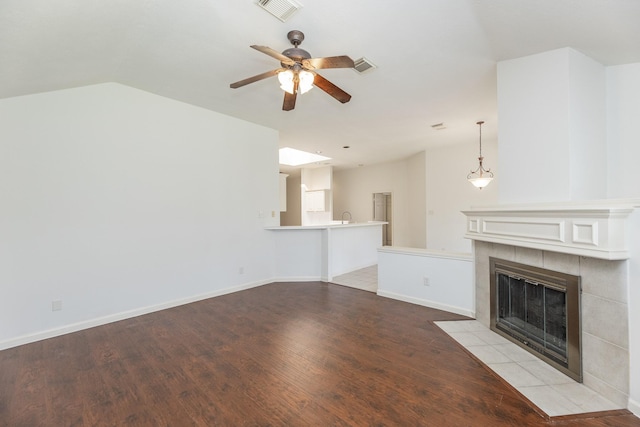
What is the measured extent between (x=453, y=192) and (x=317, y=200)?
4337mm

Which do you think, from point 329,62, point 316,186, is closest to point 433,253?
point 329,62

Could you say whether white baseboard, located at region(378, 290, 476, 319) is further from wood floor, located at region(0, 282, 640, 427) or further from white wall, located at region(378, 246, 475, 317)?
wood floor, located at region(0, 282, 640, 427)

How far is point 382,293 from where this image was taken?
4184 mm

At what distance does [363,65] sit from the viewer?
289 centimetres

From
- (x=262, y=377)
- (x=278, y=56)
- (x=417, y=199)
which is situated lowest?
(x=262, y=377)

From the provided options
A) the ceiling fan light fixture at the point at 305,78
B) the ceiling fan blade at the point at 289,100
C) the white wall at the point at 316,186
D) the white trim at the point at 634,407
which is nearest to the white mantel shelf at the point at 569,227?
the white trim at the point at 634,407

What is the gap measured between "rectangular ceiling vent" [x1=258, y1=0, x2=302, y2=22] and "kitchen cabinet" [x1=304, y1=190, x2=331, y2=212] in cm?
721

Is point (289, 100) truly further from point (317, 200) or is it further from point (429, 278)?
point (317, 200)

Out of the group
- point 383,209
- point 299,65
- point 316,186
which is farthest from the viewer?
point 316,186

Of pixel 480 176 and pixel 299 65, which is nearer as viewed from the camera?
pixel 299 65

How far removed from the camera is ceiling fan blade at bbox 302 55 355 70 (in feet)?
6.88

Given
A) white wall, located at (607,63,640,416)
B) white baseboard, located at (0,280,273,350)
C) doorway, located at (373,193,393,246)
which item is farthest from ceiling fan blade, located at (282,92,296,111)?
doorway, located at (373,193,393,246)

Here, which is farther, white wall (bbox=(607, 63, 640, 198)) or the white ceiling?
white wall (bbox=(607, 63, 640, 198))

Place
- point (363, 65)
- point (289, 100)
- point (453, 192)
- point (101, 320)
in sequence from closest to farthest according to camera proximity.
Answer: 1. point (289, 100)
2. point (363, 65)
3. point (101, 320)
4. point (453, 192)
